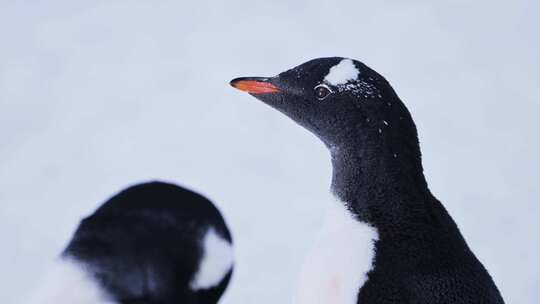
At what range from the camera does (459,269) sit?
4.30 feet

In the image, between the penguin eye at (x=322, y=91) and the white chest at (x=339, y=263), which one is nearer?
the white chest at (x=339, y=263)

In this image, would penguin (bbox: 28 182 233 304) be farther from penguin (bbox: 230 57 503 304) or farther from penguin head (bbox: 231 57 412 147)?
penguin head (bbox: 231 57 412 147)

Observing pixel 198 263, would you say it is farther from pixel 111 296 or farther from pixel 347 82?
pixel 347 82

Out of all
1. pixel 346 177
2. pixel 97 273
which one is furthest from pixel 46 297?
pixel 346 177

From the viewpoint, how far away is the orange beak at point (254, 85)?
1.52m

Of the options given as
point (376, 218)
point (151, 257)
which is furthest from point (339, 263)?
point (151, 257)

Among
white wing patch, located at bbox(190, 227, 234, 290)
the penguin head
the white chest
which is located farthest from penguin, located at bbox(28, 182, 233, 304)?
the penguin head

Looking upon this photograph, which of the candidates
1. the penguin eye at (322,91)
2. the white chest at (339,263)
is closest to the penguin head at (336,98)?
the penguin eye at (322,91)

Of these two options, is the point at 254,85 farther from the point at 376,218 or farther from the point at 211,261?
the point at 211,261

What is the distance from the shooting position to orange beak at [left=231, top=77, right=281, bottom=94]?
5.00 feet

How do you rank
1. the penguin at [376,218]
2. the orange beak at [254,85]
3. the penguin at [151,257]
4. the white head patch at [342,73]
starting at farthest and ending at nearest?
the orange beak at [254,85] → the white head patch at [342,73] → the penguin at [376,218] → the penguin at [151,257]

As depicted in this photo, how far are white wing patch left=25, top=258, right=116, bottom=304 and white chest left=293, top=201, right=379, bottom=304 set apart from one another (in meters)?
0.37

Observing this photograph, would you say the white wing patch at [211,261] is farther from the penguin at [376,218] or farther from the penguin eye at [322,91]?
the penguin eye at [322,91]

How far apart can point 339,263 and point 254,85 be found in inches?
14.5
